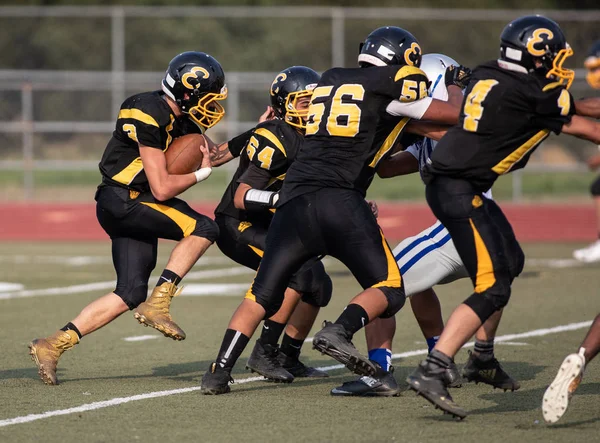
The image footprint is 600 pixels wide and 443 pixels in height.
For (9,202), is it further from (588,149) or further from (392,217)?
(588,149)

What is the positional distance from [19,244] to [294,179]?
1029 cm

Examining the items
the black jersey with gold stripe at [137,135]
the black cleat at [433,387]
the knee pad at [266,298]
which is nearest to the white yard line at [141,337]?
the black jersey with gold stripe at [137,135]

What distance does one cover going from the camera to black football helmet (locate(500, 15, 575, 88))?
537 centimetres

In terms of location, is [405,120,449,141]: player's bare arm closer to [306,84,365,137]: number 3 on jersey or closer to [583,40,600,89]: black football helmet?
[306,84,365,137]: number 3 on jersey

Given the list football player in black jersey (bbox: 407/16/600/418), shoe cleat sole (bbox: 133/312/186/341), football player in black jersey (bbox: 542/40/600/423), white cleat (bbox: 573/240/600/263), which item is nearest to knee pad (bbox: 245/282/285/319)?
shoe cleat sole (bbox: 133/312/186/341)

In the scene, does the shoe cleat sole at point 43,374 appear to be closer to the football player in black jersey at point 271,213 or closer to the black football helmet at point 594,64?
the football player in black jersey at point 271,213

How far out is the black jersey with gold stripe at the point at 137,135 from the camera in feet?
20.7

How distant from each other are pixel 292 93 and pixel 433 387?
221 cm

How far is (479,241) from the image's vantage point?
5.32 m

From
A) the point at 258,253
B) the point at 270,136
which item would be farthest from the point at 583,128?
the point at 258,253

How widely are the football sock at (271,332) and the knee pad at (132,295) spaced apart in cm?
75

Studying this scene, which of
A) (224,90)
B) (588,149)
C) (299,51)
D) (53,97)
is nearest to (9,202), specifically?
(53,97)

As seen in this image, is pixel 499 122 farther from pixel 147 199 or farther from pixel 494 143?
pixel 147 199

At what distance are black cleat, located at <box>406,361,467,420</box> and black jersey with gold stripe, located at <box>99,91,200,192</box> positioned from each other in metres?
2.13
